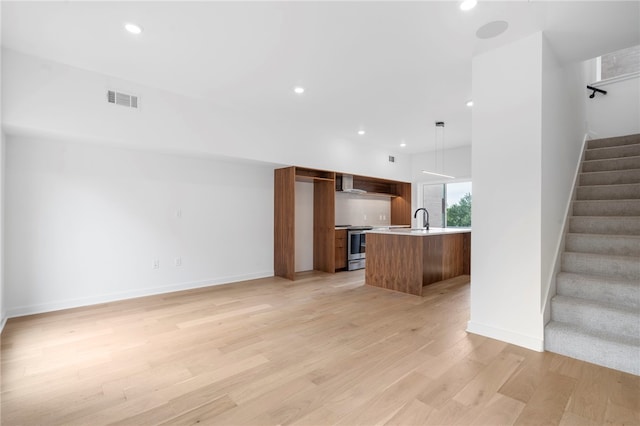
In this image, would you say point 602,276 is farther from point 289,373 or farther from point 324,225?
point 324,225

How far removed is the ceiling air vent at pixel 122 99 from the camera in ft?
11.8

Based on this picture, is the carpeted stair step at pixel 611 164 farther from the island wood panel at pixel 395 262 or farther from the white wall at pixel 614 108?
the island wood panel at pixel 395 262

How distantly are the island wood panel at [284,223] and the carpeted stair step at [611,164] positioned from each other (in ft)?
13.9

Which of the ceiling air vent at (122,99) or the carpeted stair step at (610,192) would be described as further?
the ceiling air vent at (122,99)

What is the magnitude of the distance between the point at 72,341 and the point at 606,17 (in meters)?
5.26

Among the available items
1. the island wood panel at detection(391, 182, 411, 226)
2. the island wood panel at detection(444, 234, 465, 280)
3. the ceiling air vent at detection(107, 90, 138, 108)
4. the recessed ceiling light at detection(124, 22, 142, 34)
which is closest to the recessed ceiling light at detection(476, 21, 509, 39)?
the recessed ceiling light at detection(124, 22, 142, 34)

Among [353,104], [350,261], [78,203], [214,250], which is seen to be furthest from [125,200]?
[350,261]

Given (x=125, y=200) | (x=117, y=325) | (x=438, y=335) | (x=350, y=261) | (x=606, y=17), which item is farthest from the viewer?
(x=350, y=261)

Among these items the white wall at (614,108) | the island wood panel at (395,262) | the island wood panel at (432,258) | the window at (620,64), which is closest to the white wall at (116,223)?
the island wood panel at (395,262)

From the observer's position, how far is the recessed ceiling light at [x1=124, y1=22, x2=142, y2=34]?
8.59 ft

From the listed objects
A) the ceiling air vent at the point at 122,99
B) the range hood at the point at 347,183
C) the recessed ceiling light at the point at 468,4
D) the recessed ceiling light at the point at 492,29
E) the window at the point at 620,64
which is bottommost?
the range hood at the point at 347,183

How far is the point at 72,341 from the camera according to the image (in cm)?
278

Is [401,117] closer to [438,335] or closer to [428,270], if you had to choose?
[428,270]

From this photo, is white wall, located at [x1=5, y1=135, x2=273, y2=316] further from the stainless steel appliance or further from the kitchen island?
the kitchen island
